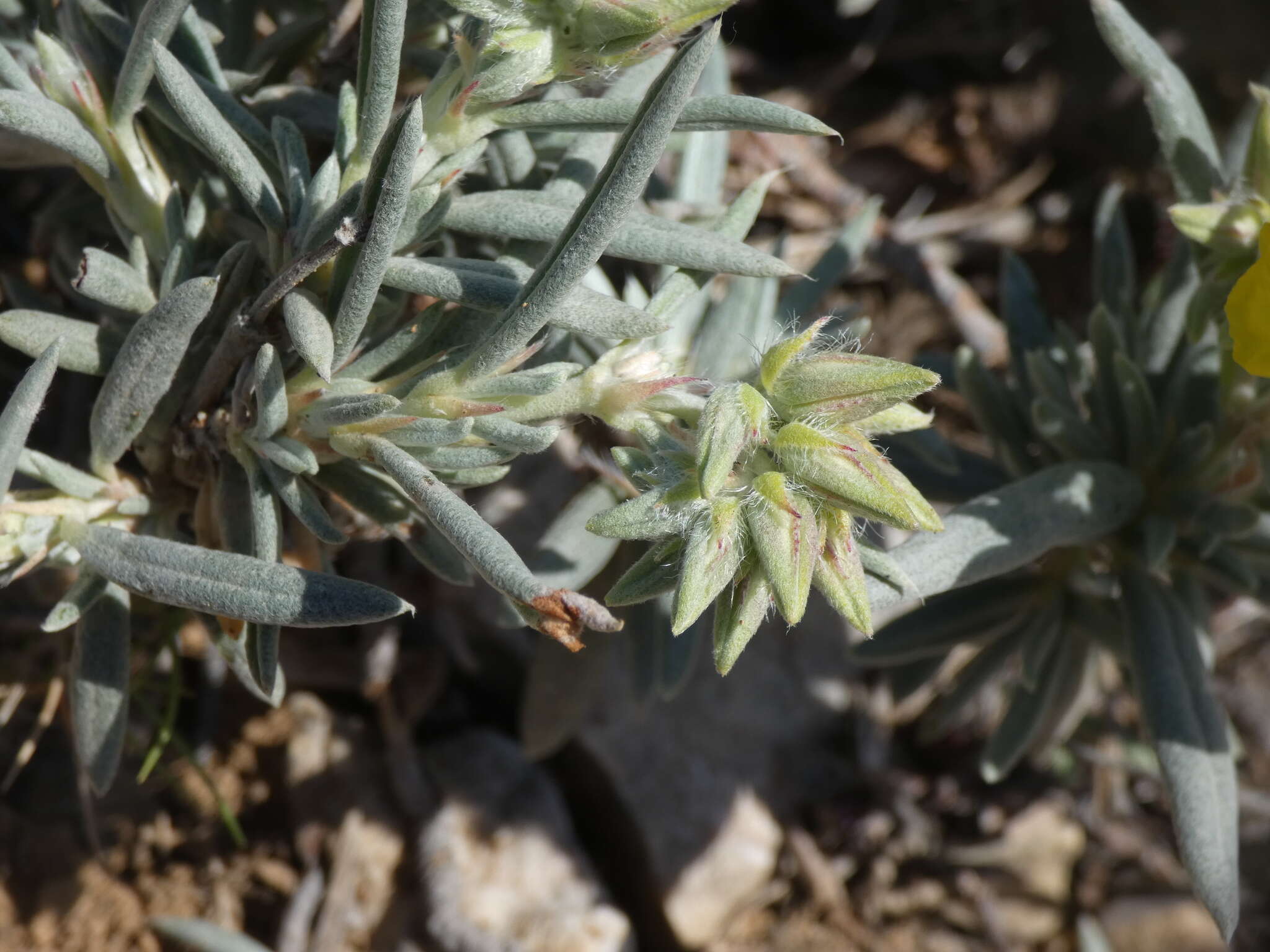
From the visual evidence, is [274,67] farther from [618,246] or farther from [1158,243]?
[1158,243]

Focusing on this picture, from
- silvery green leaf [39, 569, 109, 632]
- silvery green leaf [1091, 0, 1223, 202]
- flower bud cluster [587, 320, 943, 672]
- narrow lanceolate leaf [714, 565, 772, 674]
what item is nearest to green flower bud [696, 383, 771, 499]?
flower bud cluster [587, 320, 943, 672]

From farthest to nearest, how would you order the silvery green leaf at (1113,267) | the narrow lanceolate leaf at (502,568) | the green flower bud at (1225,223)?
the silvery green leaf at (1113,267) < the green flower bud at (1225,223) < the narrow lanceolate leaf at (502,568)

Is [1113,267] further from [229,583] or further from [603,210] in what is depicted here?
[229,583]

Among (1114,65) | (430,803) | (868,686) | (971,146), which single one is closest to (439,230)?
(430,803)

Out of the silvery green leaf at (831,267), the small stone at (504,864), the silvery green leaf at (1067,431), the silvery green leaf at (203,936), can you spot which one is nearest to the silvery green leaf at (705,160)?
the silvery green leaf at (831,267)

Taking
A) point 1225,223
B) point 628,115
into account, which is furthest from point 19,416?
point 1225,223

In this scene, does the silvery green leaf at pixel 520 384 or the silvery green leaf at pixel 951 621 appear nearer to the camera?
the silvery green leaf at pixel 520 384

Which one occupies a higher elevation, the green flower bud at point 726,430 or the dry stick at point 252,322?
the dry stick at point 252,322

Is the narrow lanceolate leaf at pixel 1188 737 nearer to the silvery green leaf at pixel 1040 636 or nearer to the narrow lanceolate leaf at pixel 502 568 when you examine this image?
the silvery green leaf at pixel 1040 636
